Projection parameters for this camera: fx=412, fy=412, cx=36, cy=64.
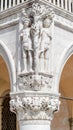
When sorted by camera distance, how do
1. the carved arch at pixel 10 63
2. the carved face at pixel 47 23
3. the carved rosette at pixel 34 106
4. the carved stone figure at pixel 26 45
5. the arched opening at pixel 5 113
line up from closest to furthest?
the carved rosette at pixel 34 106 → the carved stone figure at pixel 26 45 → the carved face at pixel 47 23 → the carved arch at pixel 10 63 → the arched opening at pixel 5 113

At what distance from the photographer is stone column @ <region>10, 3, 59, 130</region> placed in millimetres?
10133

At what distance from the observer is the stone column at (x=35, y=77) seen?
1013 cm

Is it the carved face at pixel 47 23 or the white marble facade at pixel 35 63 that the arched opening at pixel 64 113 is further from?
the carved face at pixel 47 23

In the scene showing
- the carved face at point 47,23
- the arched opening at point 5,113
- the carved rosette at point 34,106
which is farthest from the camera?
the arched opening at point 5,113

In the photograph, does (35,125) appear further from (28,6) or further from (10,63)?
(28,6)

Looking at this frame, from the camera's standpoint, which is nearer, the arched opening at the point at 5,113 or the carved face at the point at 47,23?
the carved face at the point at 47,23

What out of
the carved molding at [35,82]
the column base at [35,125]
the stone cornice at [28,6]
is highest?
the stone cornice at [28,6]

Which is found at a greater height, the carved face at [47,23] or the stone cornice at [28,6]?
the stone cornice at [28,6]

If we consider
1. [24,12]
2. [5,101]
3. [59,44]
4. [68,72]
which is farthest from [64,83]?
[24,12]

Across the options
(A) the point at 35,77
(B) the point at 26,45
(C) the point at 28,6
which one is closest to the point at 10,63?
(B) the point at 26,45

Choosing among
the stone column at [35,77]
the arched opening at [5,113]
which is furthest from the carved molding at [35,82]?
the arched opening at [5,113]

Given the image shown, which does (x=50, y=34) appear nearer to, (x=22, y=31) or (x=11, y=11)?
(x=22, y=31)

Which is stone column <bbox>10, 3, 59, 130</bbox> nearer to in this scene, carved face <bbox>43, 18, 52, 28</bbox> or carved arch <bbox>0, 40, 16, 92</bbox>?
carved face <bbox>43, 18, 52, 28</bbox>

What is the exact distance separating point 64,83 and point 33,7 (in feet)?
15.9
